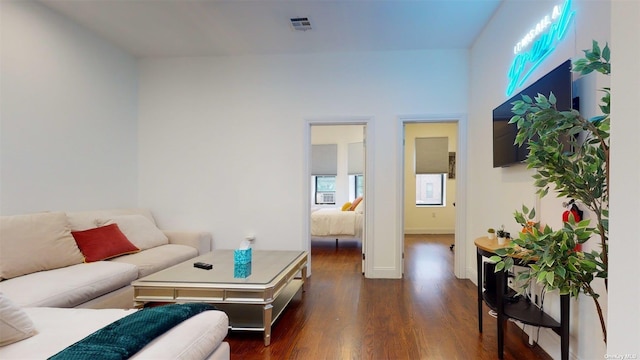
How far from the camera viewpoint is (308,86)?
3930 millimetres

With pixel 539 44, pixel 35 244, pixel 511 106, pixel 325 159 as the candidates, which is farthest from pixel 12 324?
pixel 325 159

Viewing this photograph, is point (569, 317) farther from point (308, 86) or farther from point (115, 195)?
point (115, 195)

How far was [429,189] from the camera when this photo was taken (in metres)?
7.50

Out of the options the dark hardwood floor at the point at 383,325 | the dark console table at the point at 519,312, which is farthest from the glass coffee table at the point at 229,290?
the dark console table at the point at 519,312

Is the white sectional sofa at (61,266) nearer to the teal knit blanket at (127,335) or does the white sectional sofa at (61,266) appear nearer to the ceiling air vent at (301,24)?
the teal knit blanket at (127,335)

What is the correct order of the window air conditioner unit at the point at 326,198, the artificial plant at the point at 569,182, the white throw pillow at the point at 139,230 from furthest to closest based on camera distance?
the window air conditioner unit at the point at 326,198 → the white throw pillow at the point at 139,230 → the artificial plant at the point at 569,182

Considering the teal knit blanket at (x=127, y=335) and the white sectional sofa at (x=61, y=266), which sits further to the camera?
the white sectional sofa at (x=61, y=266)

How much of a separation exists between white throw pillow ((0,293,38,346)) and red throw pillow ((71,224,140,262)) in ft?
5.27

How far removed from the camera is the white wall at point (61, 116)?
104 inches

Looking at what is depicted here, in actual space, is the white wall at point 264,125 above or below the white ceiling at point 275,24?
below

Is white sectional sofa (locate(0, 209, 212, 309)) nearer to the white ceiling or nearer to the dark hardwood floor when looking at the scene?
the dark hardwood floor

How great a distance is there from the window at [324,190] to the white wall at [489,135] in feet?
15.4

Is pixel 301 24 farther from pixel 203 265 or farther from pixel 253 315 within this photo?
pixel 253 315

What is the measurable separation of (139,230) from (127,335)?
2615mm
